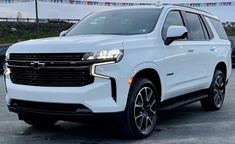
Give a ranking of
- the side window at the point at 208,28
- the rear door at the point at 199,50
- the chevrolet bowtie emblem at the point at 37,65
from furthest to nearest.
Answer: the side window at the point at 208,28
the rear door at the point at 199,50
the chevrolet bowtie emblem at the point at 37,65

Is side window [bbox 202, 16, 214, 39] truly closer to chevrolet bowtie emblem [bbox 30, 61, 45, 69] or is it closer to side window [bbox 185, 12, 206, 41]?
side window [bbox 185, 12, 206, 41]

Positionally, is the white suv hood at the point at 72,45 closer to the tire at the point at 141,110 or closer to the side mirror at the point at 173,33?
the tire at the point at 141,110

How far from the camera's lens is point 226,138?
6.36 meters

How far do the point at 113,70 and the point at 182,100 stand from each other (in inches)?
81.6

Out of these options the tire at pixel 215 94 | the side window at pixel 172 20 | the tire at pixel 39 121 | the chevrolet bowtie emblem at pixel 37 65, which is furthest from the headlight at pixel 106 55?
the tire at pixel 215 94

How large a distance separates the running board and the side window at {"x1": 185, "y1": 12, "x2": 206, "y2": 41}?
0.93 metres

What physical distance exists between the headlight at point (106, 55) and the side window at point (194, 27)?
226cm

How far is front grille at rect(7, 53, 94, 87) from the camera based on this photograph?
5.71 m

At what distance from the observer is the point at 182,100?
7.48 metres

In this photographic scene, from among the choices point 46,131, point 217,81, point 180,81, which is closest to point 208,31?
point 217,81

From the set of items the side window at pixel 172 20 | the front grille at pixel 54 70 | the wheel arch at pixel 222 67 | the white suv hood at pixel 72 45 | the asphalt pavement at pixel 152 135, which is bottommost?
the asphalt pavement at pixel 152 135

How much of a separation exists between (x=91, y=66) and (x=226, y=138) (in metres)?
2.09

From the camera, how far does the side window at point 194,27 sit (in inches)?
312

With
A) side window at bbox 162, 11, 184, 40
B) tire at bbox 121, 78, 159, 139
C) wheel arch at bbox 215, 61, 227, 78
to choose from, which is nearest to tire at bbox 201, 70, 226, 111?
wheel arch at bbox 215, 61, 227, 78
